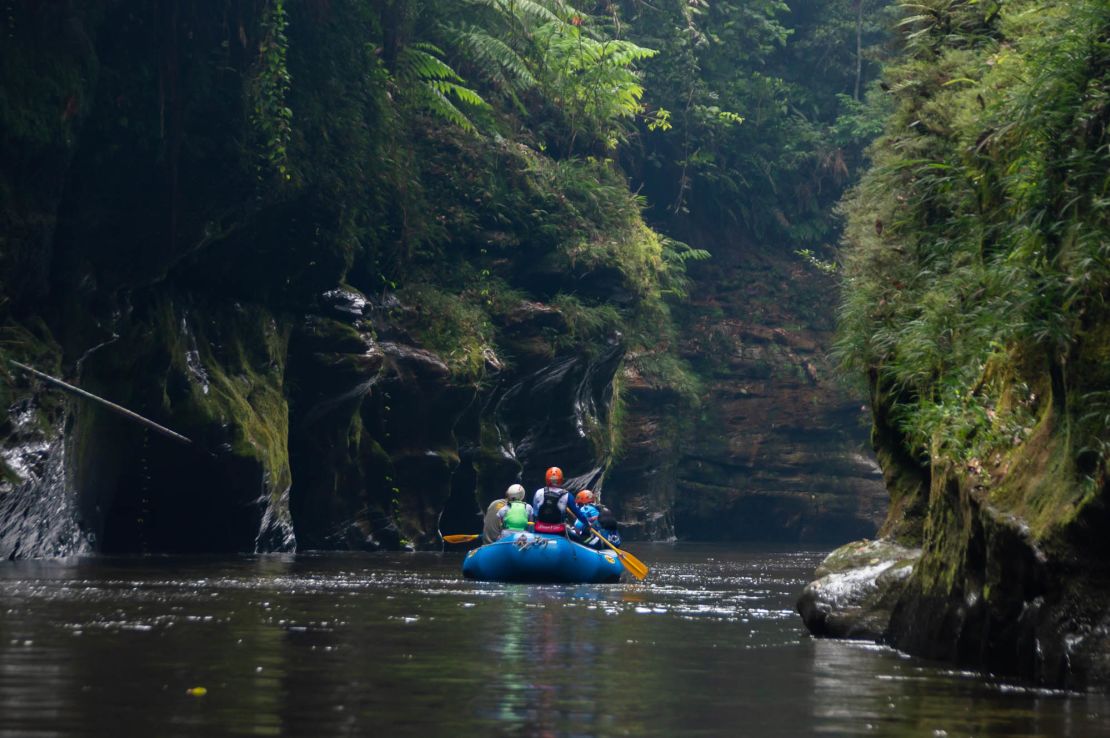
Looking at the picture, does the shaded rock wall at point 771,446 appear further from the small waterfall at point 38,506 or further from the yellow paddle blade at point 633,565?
the small waterfall at point 38,506

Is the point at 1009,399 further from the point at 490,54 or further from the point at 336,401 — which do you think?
the point at 490,54

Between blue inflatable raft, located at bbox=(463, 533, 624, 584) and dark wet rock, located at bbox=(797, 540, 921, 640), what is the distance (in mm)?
6059

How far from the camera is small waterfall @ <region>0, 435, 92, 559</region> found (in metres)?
18.0

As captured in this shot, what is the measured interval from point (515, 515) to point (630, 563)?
1.76 meters

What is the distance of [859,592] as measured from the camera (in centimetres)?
1168

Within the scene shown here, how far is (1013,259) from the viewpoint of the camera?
927cm

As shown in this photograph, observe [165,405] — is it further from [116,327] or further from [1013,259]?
[1013,259]

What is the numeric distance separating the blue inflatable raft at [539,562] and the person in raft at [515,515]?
1.14 meters

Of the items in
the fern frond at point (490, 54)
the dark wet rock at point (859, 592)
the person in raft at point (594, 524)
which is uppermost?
the fern frond at point (490, 54)

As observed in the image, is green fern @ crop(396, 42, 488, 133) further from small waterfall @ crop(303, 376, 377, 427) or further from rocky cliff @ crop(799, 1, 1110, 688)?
rocky cliff @ crop(799, 1, 1110, 688)

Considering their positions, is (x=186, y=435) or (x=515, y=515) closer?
(x=515, y=515)

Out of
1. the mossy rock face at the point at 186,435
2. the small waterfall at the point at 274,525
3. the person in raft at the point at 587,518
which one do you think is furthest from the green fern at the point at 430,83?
the person in raft at the point at 587,518

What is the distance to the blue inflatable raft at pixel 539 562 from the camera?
18.0 meters

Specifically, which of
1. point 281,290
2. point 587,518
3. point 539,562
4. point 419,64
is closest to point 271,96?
point 281,290
